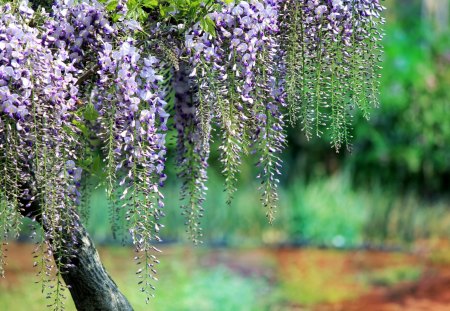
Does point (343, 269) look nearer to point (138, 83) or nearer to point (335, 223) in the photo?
point (335, 223)

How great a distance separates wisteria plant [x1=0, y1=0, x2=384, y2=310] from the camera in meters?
2.35

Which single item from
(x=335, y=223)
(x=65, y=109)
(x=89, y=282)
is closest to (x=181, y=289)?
(x=335, y=223)

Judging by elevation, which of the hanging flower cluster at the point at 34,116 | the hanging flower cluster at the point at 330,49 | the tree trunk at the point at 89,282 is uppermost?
the hanging flower cluster at the point at 330,49

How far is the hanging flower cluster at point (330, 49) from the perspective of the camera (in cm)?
270

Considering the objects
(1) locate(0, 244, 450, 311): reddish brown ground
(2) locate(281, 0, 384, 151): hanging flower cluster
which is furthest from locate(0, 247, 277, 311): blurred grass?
(2) locate(281, 0, 384, 151): hanging flower cluster

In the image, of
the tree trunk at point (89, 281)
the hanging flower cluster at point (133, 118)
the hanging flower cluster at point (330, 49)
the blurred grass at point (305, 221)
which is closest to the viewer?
the hanging flower cluster at point (133, 118)

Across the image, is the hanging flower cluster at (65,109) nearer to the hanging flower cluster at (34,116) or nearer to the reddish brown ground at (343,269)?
the hanging flower cluster at (34,116)

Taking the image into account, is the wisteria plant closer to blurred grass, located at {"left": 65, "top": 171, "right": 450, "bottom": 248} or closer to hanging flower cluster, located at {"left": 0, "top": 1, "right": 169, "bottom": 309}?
hanging flower cluster, located at {"left": 0, "top": 1, "right": 169, "bottom": 309}

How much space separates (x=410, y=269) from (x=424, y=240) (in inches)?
38.6

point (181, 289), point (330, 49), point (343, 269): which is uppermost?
point (330, 49)

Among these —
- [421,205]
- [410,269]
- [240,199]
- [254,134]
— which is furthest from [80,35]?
[421,205]

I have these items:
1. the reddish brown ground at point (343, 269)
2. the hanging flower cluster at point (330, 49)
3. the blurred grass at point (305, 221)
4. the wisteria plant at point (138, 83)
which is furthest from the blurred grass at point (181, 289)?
the hanging flower cluster at point (330, 49)

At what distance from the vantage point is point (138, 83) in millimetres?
2480

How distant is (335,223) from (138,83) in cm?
577
